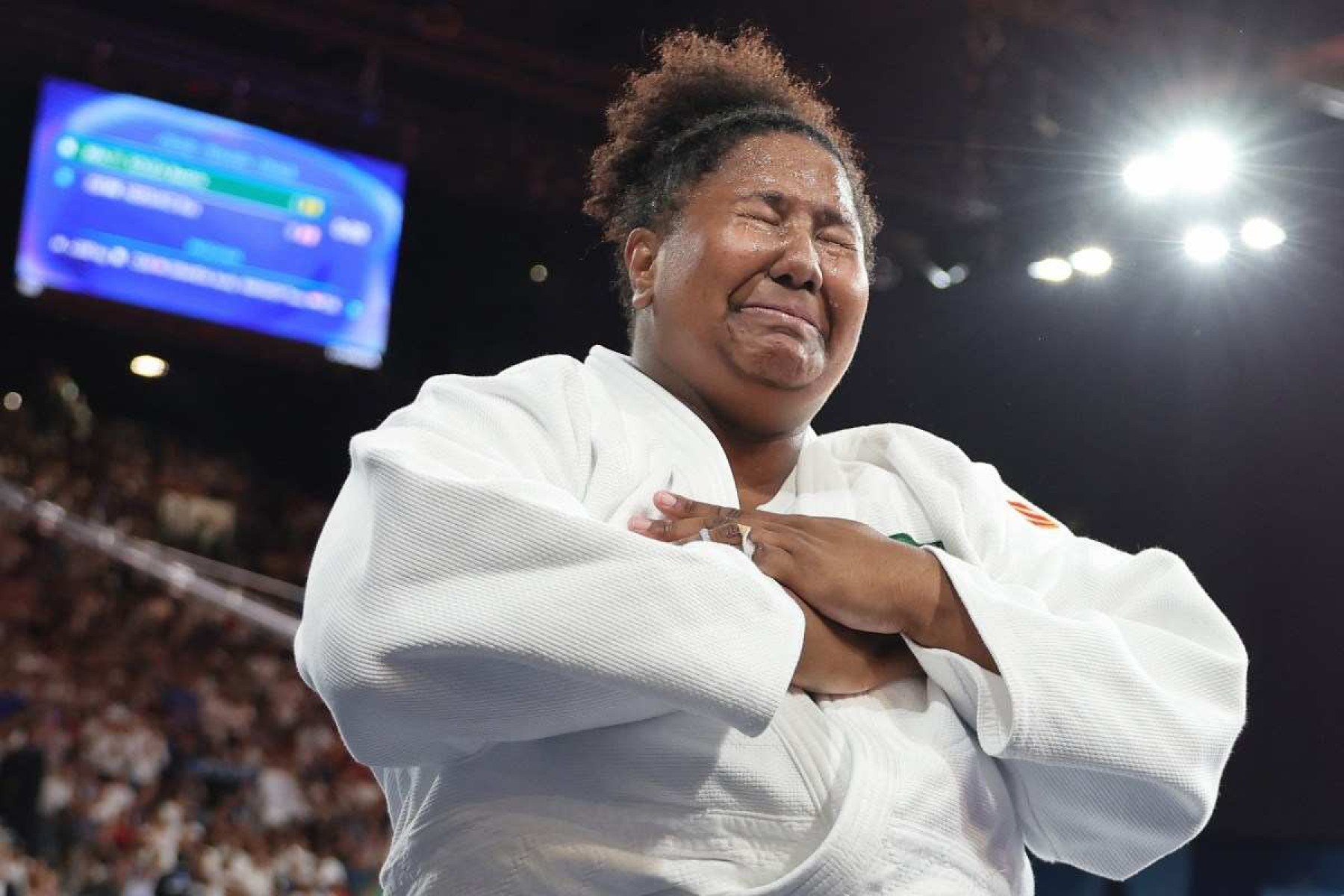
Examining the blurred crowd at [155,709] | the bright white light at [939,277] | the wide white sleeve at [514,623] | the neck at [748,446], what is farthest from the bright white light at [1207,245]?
the blurred crowd at [155,709]

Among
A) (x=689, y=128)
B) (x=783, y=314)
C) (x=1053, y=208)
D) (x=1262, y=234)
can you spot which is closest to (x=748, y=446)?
(x=783, y=314)

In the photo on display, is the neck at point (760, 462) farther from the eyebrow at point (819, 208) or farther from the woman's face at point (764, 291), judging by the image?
the eyebrow at point (819, 208)

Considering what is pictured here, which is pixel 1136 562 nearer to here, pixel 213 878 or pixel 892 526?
pixel 892 526

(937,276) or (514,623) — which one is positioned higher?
(937,276)

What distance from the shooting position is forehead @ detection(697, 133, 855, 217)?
4.52ft

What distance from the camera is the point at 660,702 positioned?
92 cm

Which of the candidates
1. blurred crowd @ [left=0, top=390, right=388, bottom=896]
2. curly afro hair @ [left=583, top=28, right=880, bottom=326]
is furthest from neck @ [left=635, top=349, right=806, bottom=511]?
blurred crowd @ [left=0, top=390, right=388, bottom=896]

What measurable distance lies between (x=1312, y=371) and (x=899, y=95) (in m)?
1.42

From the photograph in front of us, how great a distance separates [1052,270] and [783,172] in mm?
2733

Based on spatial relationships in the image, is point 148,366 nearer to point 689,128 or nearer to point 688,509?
point 689,128

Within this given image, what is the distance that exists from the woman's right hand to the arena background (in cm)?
218

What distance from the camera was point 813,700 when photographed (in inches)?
41.7

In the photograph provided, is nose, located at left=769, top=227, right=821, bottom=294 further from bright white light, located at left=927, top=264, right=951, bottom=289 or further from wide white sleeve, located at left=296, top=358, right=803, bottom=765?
bright white light, located at left=927, top=264, right=951, bottom=289

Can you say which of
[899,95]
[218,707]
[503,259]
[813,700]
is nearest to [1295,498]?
[899,95]
